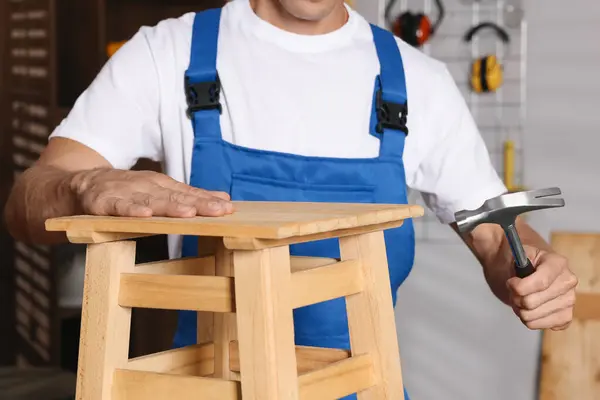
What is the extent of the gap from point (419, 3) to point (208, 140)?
1.28 meters

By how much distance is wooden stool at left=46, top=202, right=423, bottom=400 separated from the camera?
881 mm

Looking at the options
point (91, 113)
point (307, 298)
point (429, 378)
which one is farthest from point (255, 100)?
point (429, 378)

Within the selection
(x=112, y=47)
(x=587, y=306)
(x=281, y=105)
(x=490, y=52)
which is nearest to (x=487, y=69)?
(x=490, y=52)

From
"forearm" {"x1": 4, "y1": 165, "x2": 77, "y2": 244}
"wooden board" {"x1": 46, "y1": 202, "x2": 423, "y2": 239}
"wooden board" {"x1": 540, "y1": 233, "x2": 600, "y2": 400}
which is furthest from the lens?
"wooden board" {"x1": 540, "y1": 233, "x2": 600, "y2": 400}

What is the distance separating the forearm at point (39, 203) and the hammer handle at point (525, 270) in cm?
57

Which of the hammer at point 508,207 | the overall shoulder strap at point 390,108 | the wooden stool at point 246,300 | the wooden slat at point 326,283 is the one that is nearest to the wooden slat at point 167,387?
the wooden stool at point 246,300

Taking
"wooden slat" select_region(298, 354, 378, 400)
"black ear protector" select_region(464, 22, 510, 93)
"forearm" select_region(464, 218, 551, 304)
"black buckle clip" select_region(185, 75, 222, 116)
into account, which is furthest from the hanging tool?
"wooden slat" select_region(298, 354, 378, 400)

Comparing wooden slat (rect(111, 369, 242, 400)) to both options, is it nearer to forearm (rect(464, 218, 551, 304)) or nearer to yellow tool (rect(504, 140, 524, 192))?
forearm (rect(464, 218, 551, 304))

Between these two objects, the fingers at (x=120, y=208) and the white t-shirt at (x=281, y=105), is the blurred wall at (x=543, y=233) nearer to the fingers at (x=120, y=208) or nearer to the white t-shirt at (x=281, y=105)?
the white t-shirt at (x=281, y=105)

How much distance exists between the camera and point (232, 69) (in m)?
1.47

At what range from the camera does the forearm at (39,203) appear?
123 centimetres

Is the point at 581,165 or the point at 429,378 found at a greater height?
the point at 581,165

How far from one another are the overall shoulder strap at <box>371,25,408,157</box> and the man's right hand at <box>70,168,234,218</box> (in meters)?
0.45

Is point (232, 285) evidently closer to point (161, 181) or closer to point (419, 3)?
point (161, 181)
